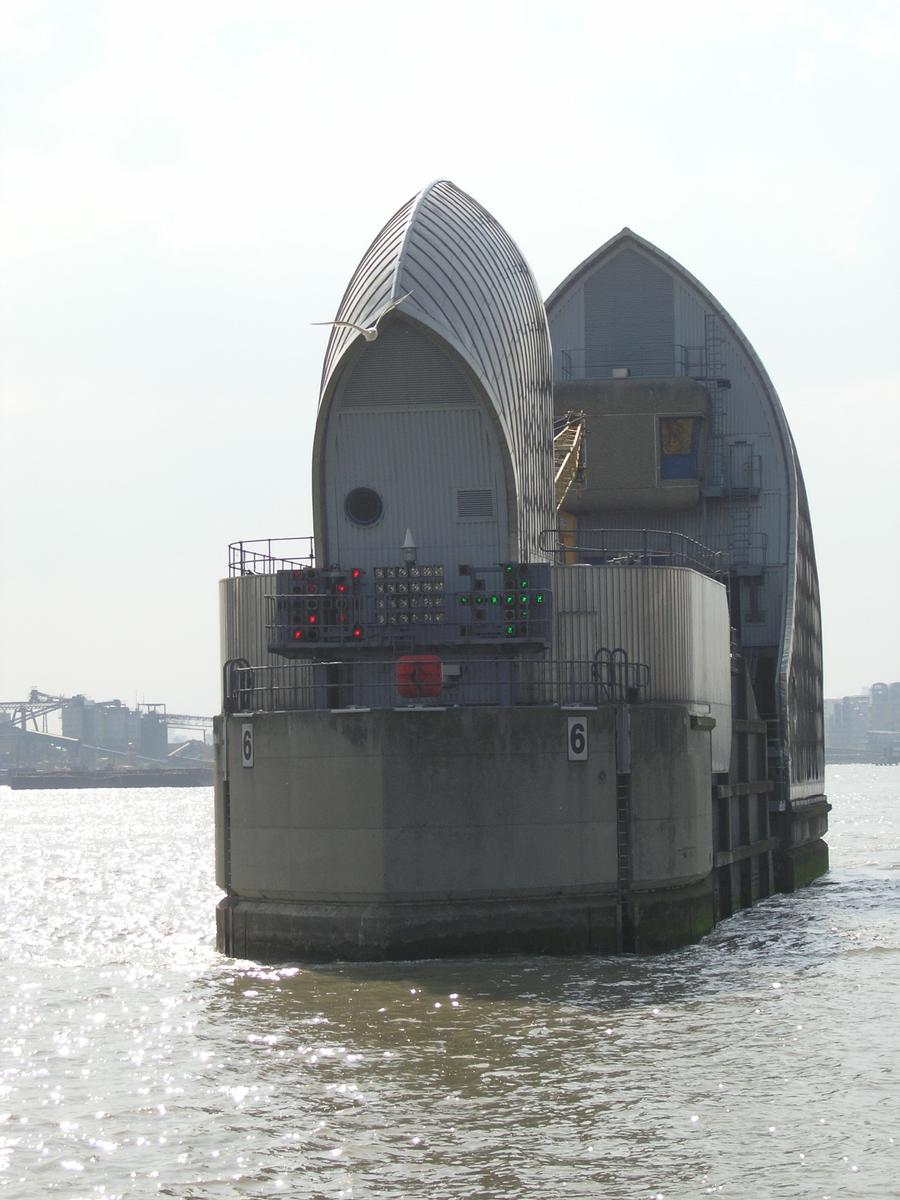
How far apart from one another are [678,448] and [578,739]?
2530 centimetres

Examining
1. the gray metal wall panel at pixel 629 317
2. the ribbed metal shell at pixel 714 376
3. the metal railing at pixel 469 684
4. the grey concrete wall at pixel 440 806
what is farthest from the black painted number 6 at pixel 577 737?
the gray metal wall panel at pixel 629 317

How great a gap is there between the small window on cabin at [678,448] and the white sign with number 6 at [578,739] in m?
24.7

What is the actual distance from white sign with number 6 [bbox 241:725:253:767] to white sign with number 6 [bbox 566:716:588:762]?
653 cm

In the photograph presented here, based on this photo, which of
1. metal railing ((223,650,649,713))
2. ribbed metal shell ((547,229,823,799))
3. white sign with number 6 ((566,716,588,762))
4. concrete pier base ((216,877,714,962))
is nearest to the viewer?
concrete pier base ((216,877,714,962))

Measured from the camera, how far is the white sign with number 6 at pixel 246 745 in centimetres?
3881

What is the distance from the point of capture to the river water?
21109 mm

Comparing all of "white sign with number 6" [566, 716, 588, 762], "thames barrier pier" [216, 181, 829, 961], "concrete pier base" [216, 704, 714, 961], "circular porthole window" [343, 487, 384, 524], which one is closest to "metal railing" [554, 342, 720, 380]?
"thames barrier pier" [216, 181, 829, 961]

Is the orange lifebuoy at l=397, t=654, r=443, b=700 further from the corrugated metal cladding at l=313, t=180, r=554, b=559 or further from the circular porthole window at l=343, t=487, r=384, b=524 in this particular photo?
the circular porthole window at l=343, t=487, r=384, b=524

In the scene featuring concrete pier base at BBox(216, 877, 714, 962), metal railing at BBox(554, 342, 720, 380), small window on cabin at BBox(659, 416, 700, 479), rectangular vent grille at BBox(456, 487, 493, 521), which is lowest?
concrete pier base at BBox(216, 877, 714, 962)

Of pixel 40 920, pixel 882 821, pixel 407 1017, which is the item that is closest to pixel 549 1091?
pixel 407 1017

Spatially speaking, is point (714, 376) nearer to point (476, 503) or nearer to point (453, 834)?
point (476, 503)

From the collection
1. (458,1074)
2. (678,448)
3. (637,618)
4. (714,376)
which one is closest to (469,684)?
(637,618)

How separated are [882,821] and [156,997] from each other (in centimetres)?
10309

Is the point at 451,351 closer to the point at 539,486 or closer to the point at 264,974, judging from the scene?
the point at 539,486
